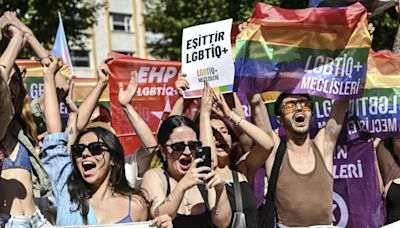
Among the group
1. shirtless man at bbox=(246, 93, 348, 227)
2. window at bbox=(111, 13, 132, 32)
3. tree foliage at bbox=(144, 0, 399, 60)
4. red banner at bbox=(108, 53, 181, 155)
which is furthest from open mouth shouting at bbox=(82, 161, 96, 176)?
window at bbox=(111, 13, 132, 32)

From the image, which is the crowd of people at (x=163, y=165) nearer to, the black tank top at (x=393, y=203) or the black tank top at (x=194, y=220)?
the black tank top at (x=194, y=220)

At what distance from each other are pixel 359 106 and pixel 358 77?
24.3 inches

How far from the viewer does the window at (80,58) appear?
3218 centimetres

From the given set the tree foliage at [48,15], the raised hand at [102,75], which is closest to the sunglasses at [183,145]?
the raised hand at [102,75]

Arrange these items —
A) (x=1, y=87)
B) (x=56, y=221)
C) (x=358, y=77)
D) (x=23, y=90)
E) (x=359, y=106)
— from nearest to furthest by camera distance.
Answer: (x=1, y=87) < (x=56, y=221) < (x=23, y=90) < (x=358, y=77) < (x=359, y=106)

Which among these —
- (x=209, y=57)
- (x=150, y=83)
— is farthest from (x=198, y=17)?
(x=209, y=57)

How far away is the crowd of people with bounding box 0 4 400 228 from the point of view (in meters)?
3.61

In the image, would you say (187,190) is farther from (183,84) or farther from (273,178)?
(183,84)

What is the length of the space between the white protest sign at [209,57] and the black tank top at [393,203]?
4.59ft

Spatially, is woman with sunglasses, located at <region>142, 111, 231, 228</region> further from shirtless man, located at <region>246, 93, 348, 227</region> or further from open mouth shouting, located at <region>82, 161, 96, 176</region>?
shirtless man, located at <region>246, 93, 348, 227</region>

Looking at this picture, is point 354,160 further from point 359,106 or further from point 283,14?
point 283,14

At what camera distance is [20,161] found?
3.73 metres

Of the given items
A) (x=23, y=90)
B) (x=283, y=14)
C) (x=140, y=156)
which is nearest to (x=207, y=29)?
(x=283, y=14)

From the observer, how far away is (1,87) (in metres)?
3.39
